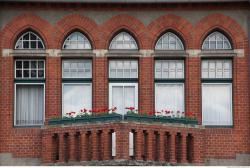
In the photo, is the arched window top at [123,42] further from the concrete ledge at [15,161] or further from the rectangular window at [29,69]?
the concrete ledge at [15,161]

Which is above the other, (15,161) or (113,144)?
(113,144)

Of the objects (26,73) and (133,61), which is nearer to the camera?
(26,73)

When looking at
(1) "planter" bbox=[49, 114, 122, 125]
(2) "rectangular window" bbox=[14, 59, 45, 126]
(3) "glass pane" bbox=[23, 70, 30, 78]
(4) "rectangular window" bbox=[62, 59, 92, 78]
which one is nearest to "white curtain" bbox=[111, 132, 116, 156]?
(1) "planter" bbox=[49, 114, 122, 125]

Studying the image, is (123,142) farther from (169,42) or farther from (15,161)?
(169,42)

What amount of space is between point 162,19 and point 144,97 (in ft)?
8.52

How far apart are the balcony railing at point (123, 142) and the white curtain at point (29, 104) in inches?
50.3

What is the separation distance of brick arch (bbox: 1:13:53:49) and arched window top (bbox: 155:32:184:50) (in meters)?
3.51

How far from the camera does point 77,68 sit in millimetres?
35906

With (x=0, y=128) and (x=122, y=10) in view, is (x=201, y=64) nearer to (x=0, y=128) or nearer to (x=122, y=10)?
(x=122, y=10)

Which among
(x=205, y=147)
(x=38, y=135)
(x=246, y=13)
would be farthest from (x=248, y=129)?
(x=38, y=135)

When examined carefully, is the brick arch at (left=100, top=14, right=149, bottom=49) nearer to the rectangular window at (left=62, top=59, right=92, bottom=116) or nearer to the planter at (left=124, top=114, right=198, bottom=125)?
the rectangular window at (left=62, top=59, right=92, bottom=116)

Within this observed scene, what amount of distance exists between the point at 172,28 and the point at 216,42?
1500 mm

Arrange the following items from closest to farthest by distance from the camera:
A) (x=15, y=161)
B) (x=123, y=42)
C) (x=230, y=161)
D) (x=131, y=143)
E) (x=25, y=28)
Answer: (x=131, y=143) → (x=15, y=161) → (x=230, y=161) → (x=25, y=28) → (x=123, y=42)

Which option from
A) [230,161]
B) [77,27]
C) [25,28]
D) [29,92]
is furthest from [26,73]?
[230,161]
